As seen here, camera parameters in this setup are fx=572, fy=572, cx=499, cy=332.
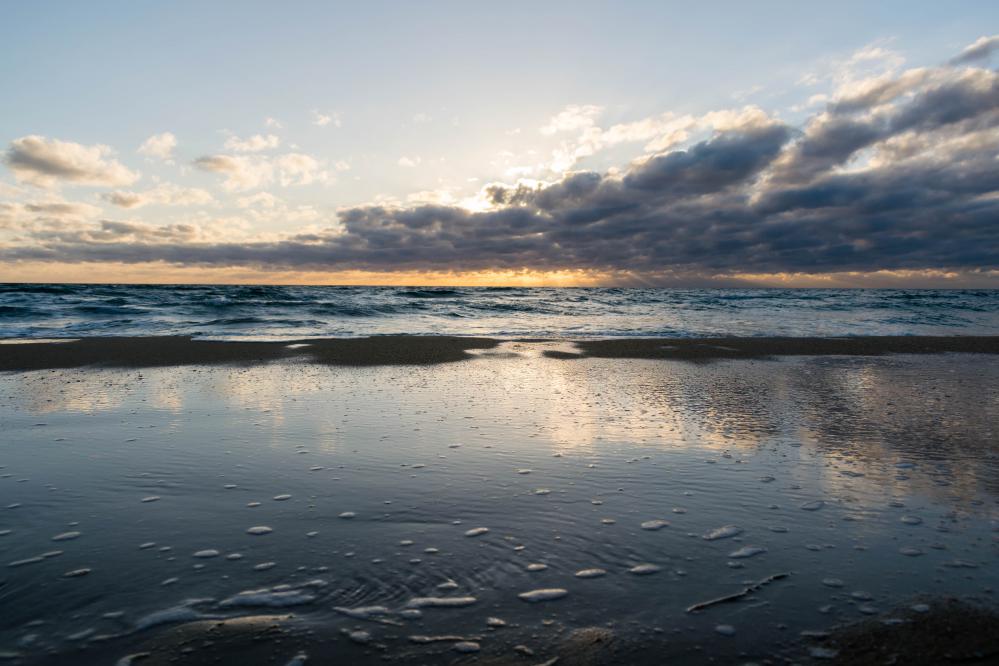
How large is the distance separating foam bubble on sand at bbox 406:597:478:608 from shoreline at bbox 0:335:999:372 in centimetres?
935

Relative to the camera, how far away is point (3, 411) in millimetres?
7277

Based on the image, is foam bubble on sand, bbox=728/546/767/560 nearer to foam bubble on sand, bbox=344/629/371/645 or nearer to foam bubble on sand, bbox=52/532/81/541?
foam bubble on sand, bbox=344/629/371/645

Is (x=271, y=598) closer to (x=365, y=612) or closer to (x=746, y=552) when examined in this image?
(x=365, y=612)

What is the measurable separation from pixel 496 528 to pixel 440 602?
90 centimetres

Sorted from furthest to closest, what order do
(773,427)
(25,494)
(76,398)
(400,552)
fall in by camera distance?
(76,398)
(773,427)
(25,494)
(400,552)

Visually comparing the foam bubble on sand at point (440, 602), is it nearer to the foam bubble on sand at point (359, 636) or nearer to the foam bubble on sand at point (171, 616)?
the foam bubble on sand at point (359, 636)

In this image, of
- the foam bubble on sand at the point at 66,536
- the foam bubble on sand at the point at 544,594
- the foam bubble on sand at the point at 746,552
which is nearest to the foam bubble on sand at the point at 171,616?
the foam bubble on sand at the point at 66,536

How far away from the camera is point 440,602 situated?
2744 millimetres

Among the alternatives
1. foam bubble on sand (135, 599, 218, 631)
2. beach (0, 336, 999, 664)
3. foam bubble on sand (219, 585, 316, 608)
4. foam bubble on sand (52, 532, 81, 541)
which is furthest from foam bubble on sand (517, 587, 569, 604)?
foam bubble on sand (52, 532, 81, 541)

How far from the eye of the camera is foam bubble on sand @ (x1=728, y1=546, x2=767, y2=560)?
322 centimetres

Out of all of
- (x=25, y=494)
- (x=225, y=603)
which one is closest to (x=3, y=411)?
(x=25, y=494)

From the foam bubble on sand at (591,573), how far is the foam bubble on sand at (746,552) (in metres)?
0.78

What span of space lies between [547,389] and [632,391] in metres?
1.28

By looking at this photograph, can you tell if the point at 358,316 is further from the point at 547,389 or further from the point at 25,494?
the point at 25,494
